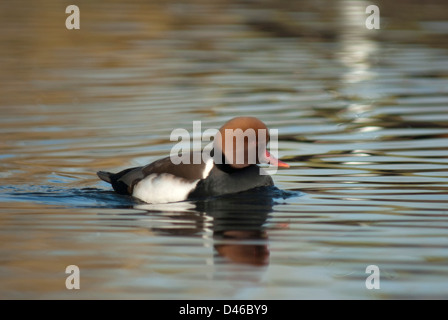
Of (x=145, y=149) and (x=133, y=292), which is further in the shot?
(x=145, y=149)

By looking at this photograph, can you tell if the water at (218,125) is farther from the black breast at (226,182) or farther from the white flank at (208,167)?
the white flank at (208,167)

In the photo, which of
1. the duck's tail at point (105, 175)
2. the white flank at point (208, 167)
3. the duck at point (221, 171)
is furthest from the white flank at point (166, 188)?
the duck's tail at point (105, 175)

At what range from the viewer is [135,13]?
30.6m

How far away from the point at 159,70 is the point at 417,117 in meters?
7.15

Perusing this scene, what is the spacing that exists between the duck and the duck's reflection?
0.11 m

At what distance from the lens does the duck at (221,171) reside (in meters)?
10.7

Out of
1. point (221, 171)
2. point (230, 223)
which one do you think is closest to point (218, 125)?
point (221, 171)

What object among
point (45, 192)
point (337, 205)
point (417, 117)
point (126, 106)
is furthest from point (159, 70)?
point (337, 205)

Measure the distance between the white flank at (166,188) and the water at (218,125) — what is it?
194 mm

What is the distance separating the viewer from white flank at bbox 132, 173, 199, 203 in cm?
1076
